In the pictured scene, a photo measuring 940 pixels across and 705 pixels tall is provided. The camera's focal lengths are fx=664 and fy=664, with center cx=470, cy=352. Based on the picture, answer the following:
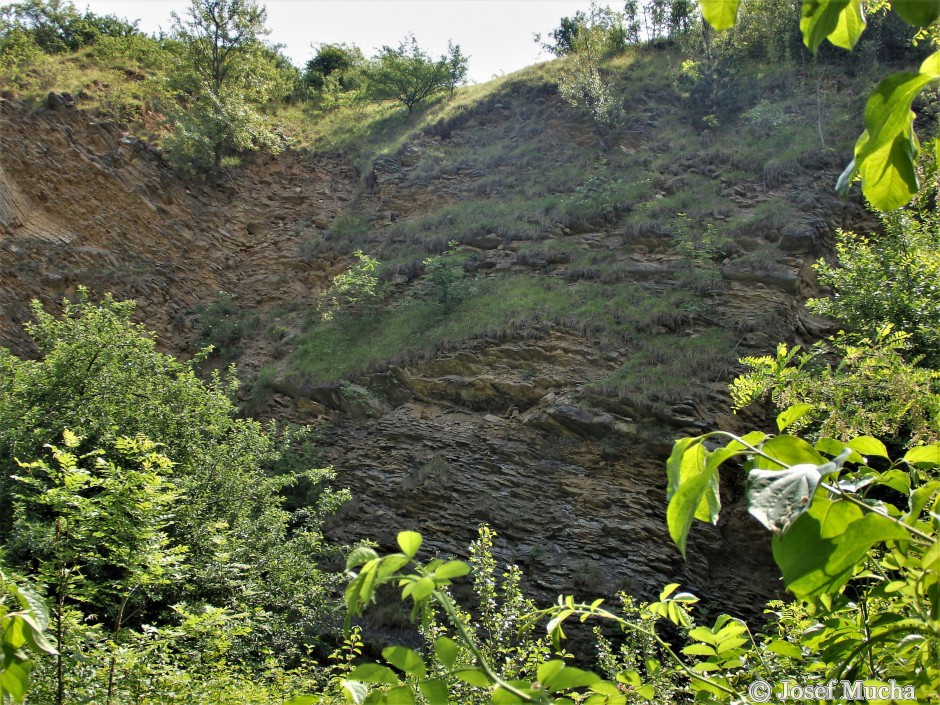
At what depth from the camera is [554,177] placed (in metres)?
16.4

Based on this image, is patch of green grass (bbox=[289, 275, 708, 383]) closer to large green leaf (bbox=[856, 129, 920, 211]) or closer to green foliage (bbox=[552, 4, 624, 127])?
green foliage (bbox=[552, 4, 624, 127])

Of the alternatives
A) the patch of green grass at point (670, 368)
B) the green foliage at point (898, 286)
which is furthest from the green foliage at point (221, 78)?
the green foliage at point (898, 286)

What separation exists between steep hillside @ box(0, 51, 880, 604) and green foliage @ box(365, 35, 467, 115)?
5.85 ft

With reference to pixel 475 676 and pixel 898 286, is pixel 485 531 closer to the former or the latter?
pixel 898 286

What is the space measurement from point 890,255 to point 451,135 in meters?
14.2

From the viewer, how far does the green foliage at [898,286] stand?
5840 mm

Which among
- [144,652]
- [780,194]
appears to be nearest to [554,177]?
[780,194]

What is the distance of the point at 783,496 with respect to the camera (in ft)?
1.87

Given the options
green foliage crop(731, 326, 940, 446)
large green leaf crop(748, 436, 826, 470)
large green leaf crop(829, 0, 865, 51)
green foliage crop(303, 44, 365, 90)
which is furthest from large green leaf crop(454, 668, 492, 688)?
green foliage crop(303, 44, 365, 90)

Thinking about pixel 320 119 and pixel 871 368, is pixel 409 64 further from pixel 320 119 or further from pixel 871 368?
pixel 871 368

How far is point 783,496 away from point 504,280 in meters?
13.3

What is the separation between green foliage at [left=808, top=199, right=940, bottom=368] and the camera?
19.2 ft

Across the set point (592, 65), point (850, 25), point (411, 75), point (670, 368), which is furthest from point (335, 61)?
point (850, 25)

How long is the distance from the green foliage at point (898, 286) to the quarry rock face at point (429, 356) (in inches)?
132
